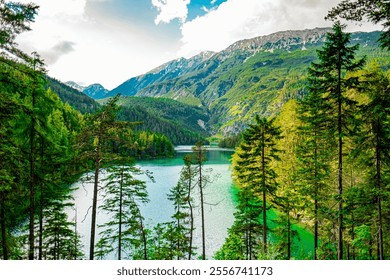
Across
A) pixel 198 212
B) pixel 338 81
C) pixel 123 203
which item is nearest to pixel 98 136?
pixel 123 203

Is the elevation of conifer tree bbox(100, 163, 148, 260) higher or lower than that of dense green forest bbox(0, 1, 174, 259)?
lower

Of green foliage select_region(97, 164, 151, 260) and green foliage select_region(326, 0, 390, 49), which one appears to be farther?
green foliage select_region(97, 164, 151, 260)

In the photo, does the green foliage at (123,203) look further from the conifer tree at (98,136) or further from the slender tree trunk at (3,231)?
the slender tree trunk at (3,231)

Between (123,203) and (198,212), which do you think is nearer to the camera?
(123,203)

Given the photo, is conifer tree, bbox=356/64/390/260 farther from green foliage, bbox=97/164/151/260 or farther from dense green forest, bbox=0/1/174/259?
green foliage, bbox=97/164/151/260

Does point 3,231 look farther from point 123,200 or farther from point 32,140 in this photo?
point 123,200

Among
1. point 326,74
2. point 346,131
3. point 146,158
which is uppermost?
point 326,74

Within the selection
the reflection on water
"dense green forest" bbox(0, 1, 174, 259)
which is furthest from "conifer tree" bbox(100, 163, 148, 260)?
the reflection on water
